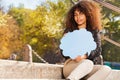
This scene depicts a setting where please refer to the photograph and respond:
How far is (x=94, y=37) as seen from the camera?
175 cm

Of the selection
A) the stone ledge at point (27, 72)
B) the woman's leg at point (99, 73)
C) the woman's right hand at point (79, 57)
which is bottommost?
the stone ledge at point (27, 72)

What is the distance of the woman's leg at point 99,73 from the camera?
1769mm

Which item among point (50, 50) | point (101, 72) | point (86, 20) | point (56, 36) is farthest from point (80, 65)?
point (50, 50)

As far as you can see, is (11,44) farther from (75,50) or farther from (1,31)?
(75,50)

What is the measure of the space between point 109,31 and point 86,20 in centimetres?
1929

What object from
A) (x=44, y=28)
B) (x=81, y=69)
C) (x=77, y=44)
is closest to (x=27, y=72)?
(x=81, y=69)

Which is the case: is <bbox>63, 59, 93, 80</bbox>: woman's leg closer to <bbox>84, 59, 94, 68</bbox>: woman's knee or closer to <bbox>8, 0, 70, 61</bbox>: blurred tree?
<bbox>84, 59, 94, 68</bbox>: woman's knee

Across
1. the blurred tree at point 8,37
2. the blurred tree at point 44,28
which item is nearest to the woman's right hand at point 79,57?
the blurred tree at point 44,28

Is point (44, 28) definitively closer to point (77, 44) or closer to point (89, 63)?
point (89, 63)

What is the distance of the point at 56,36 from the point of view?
20000 mm

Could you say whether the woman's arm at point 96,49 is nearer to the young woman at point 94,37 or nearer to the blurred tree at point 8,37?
the young woman at point 94,37

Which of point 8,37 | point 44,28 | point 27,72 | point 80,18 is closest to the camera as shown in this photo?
point 80,18

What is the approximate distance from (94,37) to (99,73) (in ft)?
0.54

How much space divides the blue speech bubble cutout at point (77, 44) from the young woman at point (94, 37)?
2.7 inches
